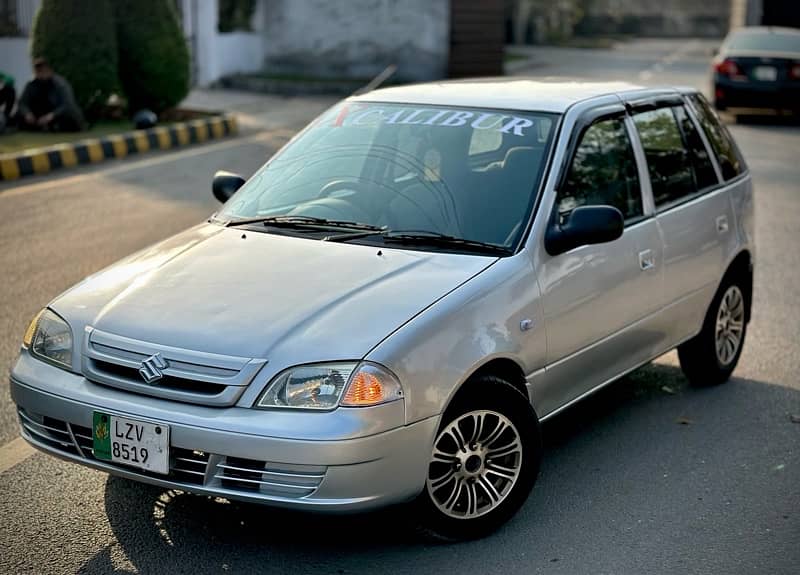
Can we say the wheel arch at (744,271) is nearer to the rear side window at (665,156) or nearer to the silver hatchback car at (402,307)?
the silver hatchback car at (402,307)

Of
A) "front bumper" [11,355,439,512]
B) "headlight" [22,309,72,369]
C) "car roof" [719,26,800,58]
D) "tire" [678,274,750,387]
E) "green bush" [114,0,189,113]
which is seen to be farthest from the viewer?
"car roof" [719,26,800,58]

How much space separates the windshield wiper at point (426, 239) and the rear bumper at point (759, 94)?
1601 cm

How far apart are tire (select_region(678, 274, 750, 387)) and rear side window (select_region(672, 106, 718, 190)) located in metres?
0.52

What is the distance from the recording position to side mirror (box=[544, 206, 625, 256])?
187 inches

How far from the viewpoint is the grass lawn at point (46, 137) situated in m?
15.0

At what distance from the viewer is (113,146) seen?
50.0 feet

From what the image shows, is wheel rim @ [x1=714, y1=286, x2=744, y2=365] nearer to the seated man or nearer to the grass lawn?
the grass lawn

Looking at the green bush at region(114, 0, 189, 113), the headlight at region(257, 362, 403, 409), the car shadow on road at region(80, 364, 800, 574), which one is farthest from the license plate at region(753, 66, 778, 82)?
the headlight at region(257, 362, 403, 409)

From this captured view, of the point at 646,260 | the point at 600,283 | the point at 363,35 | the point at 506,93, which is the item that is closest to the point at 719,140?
the point at 646,260

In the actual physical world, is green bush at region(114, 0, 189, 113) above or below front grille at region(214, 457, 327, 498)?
above

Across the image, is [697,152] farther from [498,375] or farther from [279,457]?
[279,457]

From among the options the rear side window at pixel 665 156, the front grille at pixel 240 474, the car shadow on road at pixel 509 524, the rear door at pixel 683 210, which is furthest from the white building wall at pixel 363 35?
the front grille at pixel 240 474

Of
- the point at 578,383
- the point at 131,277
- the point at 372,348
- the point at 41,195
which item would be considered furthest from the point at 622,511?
the point at 41,195

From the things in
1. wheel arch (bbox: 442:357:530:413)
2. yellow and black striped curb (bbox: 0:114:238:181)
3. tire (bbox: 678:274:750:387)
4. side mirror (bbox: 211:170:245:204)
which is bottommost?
yellow and black striped curb (bbox: 0:114:238:181)
